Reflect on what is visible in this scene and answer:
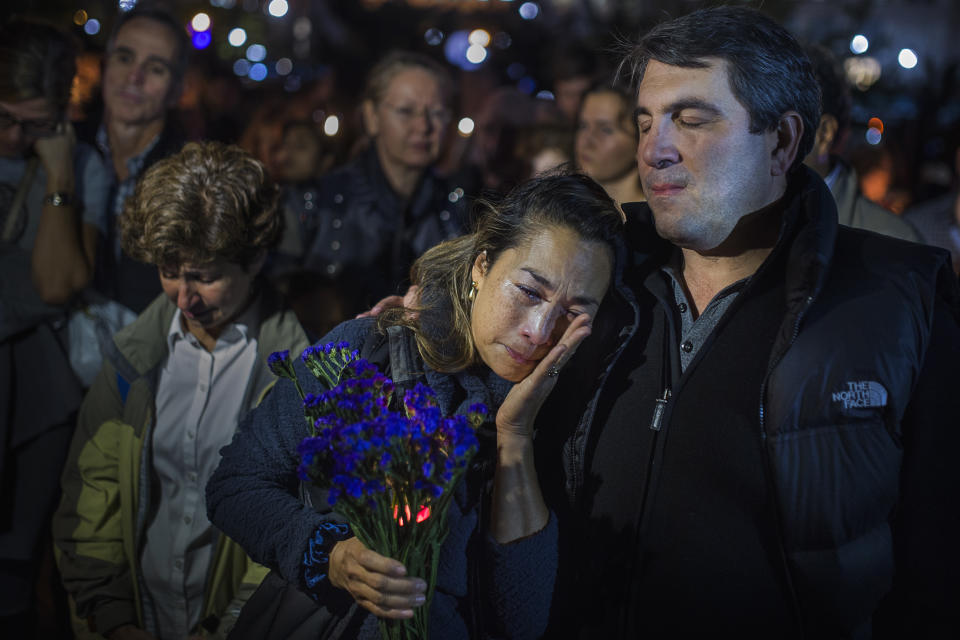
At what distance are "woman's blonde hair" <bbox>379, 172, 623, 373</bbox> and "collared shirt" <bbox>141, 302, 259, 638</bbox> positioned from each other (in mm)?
791

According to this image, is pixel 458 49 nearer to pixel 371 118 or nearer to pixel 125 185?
pixel 371 118

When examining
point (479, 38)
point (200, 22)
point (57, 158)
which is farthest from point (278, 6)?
point (57, 158)

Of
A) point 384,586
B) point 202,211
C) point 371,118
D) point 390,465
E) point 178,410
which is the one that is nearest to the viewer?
point 390,465

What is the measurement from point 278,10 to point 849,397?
7.20 meters

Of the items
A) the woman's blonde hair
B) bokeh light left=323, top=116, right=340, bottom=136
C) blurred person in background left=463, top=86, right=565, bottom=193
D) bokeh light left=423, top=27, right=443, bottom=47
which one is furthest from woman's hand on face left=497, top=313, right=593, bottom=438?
bokeh light left=423, top=27, right=443, bottom=47

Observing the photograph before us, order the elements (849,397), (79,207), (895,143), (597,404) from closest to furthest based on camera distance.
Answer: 1. (849,397)
2. (597,404)
3. (79,207)
4. (895,143)

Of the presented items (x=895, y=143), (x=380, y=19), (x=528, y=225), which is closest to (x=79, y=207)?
(x=528, y=225)

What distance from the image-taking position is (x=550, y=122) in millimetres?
5031

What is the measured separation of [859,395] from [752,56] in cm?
88

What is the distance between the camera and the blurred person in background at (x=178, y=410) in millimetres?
2662

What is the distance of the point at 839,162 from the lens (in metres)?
3.46

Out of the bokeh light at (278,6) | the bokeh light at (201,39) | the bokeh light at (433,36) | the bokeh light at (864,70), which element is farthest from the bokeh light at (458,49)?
the bokeh light at (864,70)

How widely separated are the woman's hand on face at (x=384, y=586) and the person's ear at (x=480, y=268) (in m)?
0.83

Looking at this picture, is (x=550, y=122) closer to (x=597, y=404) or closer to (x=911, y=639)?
(x=597, y=404)
